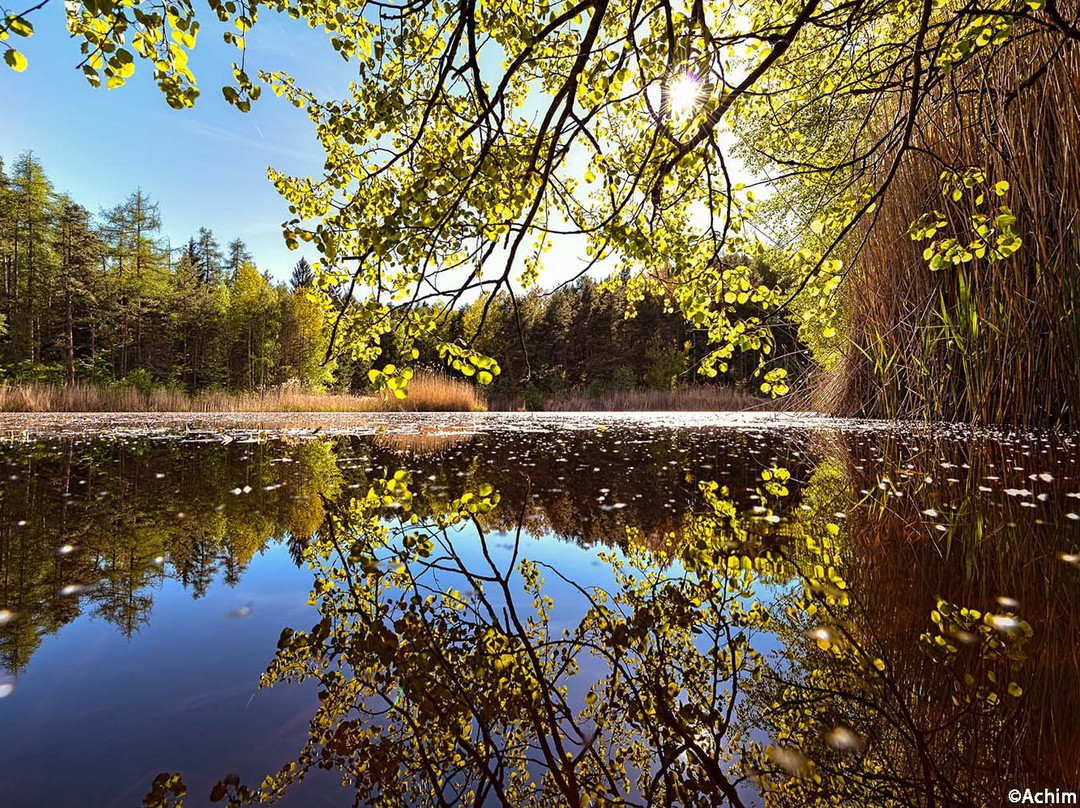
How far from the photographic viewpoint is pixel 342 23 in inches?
106

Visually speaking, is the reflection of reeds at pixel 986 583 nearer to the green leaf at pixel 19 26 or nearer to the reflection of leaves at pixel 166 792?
the reflection of leaves at pixel 166 792

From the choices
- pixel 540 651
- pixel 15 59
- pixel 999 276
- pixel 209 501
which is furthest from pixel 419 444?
pixel 999 276

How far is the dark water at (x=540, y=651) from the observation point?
72 cm

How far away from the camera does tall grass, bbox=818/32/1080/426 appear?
4.51 meters

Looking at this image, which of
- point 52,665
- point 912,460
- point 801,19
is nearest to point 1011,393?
point 912,460

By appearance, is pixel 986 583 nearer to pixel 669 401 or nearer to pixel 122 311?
pixel 669 401

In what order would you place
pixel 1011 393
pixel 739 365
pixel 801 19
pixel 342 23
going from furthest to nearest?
pixel 739 365, pixel 1011 393, pixel 342 23, pixel 801 19

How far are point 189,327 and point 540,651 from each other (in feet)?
108

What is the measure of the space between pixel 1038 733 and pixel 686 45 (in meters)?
2.29

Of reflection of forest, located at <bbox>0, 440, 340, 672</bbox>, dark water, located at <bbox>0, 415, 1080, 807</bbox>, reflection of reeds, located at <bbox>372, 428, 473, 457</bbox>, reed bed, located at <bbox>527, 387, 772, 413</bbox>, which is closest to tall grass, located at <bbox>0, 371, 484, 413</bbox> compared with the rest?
reed bed, located at <bbox>527, 387, 772, 413</bbox>

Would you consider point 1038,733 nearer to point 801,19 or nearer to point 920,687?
point 920,687

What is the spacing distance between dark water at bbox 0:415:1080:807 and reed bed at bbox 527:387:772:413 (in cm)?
1675

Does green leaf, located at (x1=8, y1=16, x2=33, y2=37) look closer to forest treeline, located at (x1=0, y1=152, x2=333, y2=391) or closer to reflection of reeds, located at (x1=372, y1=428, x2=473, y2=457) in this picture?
reflection of reeds, located at (x1=372, y1=428, x2=473, y2=457)

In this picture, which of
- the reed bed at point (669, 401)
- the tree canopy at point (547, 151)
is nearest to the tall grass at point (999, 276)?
the tree canopy at point (547, 151)
